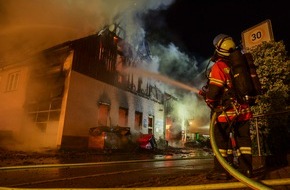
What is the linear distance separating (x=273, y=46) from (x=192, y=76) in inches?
1164

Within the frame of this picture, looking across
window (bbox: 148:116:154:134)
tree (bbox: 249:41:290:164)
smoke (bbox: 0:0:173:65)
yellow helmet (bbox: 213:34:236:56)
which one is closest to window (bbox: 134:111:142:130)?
window (bbox: 148:116:154:134)

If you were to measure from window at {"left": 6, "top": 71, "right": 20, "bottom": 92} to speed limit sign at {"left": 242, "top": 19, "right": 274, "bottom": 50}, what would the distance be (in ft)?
51.8

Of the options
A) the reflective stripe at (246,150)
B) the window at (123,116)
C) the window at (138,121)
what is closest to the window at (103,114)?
the window at (123,116)

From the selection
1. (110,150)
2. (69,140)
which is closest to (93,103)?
(69,140)

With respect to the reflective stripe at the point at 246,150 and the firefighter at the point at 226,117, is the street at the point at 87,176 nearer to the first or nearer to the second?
the firefighter at the point at 226,117

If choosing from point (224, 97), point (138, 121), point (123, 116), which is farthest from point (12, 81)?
point (224, 97)

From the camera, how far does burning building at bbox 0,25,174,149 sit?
13906 mm

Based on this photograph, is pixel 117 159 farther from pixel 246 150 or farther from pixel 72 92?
pixel 72 92

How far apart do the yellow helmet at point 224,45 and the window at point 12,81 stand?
16637 mm

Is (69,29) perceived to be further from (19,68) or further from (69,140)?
(69,140)

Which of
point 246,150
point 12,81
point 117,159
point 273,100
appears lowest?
point 117,159

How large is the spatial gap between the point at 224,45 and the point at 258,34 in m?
2.56

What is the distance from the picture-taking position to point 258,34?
5.47m

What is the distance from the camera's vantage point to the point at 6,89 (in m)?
17.6
